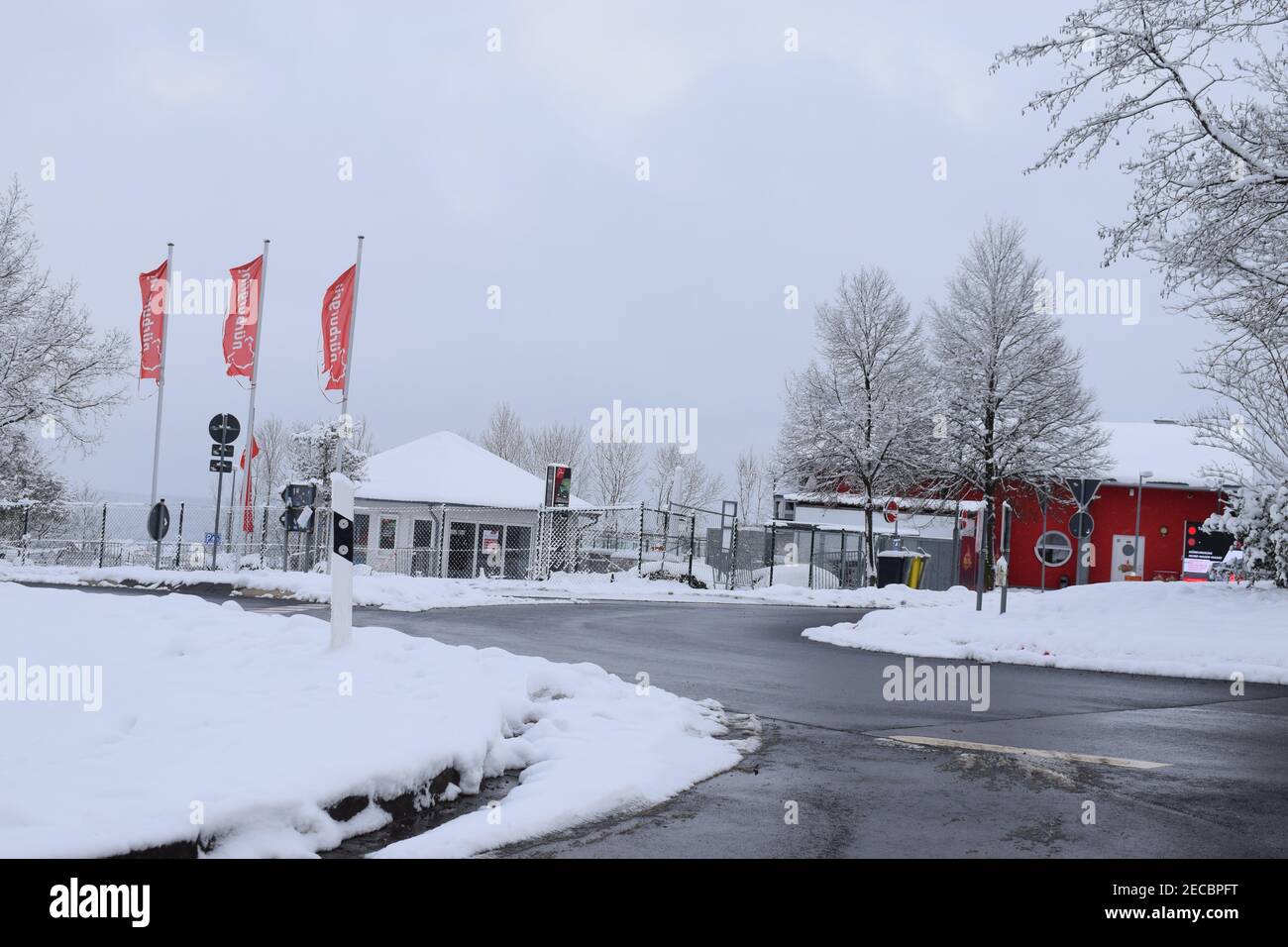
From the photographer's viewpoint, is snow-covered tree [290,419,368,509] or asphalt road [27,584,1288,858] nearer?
asphalt road [27,584,1288,858]

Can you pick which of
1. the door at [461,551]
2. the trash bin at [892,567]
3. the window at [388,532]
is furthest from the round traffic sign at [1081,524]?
the window at [388,532]

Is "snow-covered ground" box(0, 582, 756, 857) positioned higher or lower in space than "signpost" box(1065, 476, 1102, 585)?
lower

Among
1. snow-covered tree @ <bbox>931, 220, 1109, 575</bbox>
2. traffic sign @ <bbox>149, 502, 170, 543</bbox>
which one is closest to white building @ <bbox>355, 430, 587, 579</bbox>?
traffic sign @ <bbox>149, 502, 170, 543</bbox>

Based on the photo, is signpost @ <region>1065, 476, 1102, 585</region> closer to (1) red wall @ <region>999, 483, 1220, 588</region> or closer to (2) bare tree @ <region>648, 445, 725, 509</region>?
(1) red wall @ <region>999, 483, 1220, 588</region>

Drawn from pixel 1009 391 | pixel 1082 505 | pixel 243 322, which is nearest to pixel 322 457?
pixel 243 322

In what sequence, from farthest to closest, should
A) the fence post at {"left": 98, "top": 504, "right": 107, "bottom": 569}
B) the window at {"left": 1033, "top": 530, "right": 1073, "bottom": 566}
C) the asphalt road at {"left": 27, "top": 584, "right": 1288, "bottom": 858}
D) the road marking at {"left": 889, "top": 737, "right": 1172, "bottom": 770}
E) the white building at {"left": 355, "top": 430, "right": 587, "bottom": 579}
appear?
the window at {"left": 1033, "top": 530, "right": 1073, "bottom": 566}, the white building at {"left": 355, "top": 430, "right": 587, "bottom": 579}, the fence post at {"left": 98, "top": 504, "right": 107, "bottom": 569}, the road marking at {"left": 889, "top": 737, "right": 1172, "bottom": 770}, the asphalt road at {"left": 27, "top": 584, "right": 1288, "bottom": 858}

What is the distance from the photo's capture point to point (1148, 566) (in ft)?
149

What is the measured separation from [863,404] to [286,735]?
121 ft

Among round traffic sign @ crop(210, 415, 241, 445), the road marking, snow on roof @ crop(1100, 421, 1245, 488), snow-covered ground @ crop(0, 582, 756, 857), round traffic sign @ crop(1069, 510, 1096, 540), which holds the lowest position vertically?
the road marking

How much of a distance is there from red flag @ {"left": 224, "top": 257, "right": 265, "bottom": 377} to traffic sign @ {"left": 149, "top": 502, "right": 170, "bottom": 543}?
18.2 ft

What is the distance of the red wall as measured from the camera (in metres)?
45.1

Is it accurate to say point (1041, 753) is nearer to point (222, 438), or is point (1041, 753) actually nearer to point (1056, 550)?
point (222, 438)

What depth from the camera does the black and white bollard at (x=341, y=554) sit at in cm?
770
